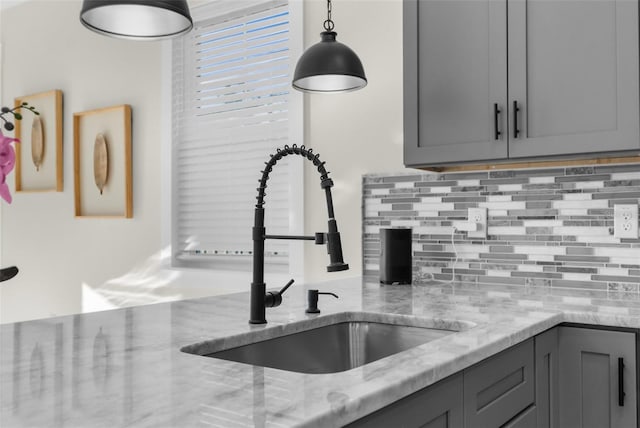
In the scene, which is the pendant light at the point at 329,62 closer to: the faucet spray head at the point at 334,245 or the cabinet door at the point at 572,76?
the cabinet door at the point at 572,76

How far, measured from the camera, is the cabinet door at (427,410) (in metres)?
0.90

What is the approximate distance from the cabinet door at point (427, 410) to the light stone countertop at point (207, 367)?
0.04 m

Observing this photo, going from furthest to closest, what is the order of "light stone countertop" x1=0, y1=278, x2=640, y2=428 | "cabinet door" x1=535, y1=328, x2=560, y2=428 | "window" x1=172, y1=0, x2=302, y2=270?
"window" x1=172, y1=0, x2=302, y2=270 → "cabinet door" x1=535, y1=328, x2=560, y2=428 → "light stone countertop" x1=0, y1=278, x2=640, y2=428

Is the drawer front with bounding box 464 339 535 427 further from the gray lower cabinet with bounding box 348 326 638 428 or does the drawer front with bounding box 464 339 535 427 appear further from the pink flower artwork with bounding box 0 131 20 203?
the pink flower artwork with bounding box 0 131 20 203

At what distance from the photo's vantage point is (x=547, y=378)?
158cm

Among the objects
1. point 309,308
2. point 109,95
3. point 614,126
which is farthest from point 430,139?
point 109,95

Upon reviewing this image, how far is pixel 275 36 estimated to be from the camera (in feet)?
10.00

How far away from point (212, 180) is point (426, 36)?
157 centimetres

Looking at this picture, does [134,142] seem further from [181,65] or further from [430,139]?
[430,139]

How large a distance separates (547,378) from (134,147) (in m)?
2.77

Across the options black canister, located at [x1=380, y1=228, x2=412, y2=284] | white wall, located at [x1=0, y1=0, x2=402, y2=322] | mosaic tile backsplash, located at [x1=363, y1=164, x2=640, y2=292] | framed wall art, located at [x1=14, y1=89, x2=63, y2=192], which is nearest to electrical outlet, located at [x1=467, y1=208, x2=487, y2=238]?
mosaic tile backsplash, located at [x1=363, y1=164, x2=640, y2=292]

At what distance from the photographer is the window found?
9.80 ft

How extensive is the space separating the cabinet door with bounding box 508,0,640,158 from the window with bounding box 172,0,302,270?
1.18m

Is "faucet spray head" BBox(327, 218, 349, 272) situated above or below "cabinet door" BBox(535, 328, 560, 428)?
above
